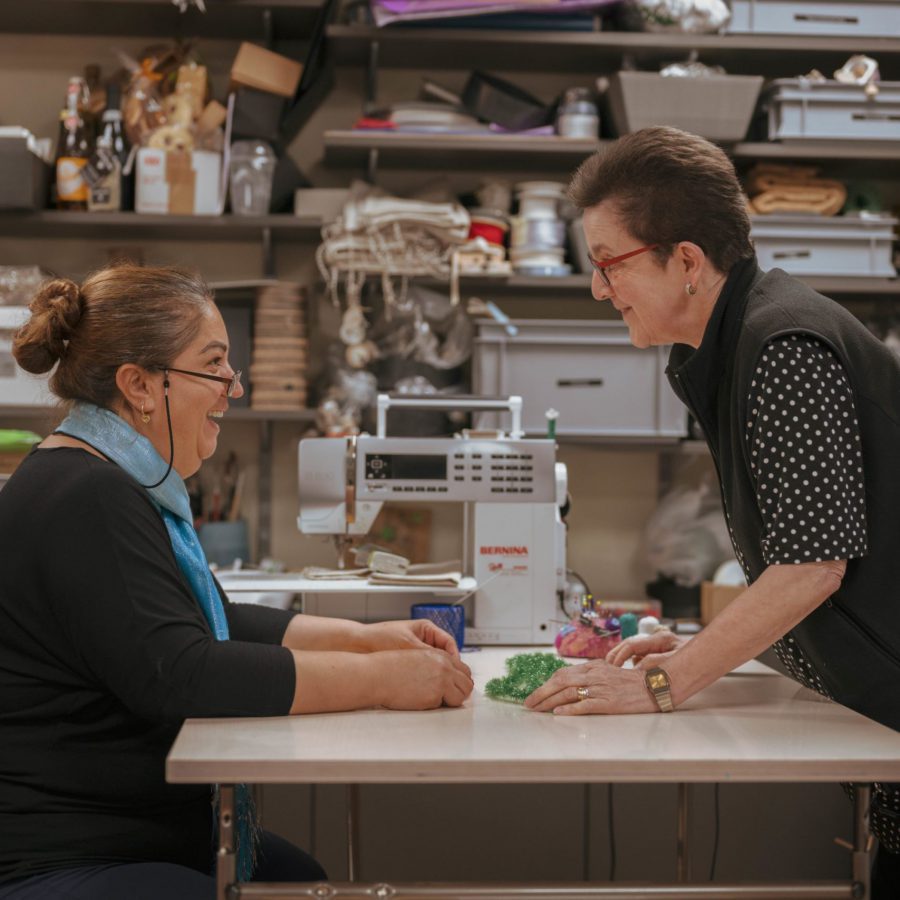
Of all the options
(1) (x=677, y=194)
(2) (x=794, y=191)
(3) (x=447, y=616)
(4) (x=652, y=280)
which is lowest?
(3) (x=447, y=616)

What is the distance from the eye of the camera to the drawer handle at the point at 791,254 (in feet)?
10.7

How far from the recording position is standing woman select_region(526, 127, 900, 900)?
1364 millimetres

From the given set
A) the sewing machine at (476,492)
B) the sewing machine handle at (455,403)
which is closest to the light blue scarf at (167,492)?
the sewing machine at (476,492)

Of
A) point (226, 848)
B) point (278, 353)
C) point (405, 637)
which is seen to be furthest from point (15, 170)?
point (226, 848)

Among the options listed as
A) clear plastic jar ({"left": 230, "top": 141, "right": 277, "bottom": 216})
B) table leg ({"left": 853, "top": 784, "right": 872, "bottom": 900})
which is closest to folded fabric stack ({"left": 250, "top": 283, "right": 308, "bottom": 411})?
clear plastic jar ({"left": 230, "top": 141, "right": 277, "bottom": 216})

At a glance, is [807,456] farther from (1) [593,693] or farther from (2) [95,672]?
(2) [95,672]

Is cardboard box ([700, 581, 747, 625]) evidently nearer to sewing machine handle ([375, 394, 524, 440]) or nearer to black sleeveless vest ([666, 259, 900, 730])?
sewing machine handle ([375, 394, 524, 440])

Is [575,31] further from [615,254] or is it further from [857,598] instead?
[857,598]

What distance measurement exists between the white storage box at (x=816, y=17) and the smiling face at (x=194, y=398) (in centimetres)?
232

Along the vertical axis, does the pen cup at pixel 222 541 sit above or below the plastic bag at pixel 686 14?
below

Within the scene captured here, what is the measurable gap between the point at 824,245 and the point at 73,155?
2.25 m

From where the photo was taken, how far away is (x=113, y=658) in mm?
1300

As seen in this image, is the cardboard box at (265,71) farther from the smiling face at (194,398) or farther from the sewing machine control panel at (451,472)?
the smiling face at (194,398)

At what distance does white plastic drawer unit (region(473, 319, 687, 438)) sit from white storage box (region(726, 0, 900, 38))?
3.25ft
